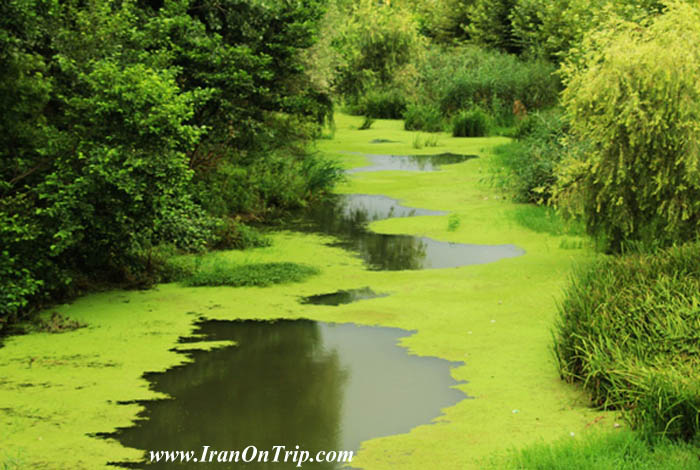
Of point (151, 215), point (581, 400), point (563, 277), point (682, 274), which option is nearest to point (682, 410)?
point (581, 400)

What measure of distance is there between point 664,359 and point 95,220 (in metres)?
4.87

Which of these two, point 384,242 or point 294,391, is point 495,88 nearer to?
point 384,242

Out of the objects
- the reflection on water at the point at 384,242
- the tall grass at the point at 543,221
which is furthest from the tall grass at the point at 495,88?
the tall grass at the point at 543,221

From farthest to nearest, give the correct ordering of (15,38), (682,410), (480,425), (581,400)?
1. (15,38)
2. (581,400)
3. (480,425)
4. (682,410)

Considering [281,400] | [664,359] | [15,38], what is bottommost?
[281,400]

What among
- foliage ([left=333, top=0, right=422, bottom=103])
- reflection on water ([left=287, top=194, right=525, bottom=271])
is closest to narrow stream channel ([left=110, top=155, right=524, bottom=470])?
reflection on water ([left=287, top=194, right=525, bottom=271])

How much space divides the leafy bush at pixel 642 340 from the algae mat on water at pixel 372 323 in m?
0.25

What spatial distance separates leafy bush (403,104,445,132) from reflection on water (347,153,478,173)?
4467 mm

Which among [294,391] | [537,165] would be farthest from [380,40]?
[294,391]

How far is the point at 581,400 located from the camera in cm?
572

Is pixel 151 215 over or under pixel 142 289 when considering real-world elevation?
over

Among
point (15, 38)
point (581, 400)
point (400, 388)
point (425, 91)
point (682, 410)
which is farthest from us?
point (425, 91)

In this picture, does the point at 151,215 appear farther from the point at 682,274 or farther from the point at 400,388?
the point at 682,274

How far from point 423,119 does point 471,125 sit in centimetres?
228
